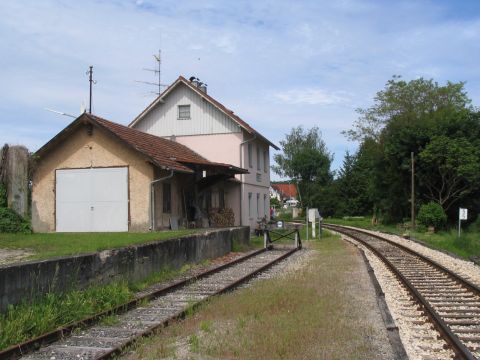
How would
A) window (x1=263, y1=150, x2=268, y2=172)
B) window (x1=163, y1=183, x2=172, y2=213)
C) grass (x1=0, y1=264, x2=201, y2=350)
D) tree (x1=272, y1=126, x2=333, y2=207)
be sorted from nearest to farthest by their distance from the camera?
1. grass (x1=0, y1=264, x2=201, y2=350)
2. window (x1=163, y1=183, x2=172, y2=213)
3. window (x1=263, y1=150, x2=268, y2=172)
4. tree (x1=272, y1=126, x2=333, y2=207)

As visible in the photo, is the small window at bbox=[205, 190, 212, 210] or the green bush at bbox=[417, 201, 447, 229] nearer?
the small window at bbox=[205, 190, 212, 210]

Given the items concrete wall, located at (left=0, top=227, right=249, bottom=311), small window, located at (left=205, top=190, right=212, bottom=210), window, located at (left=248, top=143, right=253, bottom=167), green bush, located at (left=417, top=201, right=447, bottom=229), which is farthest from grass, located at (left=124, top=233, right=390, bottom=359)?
green bush, located at (left=417, top=201, right=447, bottom=229)

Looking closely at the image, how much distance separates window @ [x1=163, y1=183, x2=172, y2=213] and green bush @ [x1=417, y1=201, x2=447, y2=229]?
1974 centimetres

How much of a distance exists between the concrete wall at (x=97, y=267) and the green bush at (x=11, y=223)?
17.8ft

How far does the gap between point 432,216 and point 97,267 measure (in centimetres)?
2851

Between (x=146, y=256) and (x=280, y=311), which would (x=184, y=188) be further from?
(x=280, y=311)

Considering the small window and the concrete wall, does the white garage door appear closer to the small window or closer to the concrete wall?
the concrete wall

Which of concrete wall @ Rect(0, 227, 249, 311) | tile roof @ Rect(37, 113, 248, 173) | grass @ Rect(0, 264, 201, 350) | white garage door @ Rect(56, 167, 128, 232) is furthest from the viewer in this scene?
white garage door @ Rect(56, 167, 128, 232)

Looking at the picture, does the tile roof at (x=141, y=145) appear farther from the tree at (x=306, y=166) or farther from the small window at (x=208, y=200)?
the tree at (x=306, y=166)

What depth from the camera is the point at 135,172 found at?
20047mm

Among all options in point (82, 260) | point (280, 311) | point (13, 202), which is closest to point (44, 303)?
point (82, 260)

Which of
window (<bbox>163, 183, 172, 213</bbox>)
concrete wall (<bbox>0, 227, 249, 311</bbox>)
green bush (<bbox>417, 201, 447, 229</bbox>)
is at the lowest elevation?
concrete wall (<bbox>0, 227, 249, 311</bbox>)

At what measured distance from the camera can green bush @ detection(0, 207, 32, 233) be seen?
16797mm

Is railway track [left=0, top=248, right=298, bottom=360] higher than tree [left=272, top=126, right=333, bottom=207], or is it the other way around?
tree [left=272, top=126, right=333, bottom=207]
